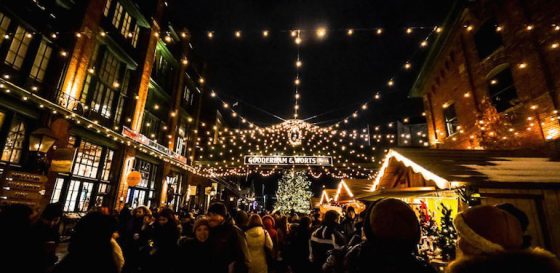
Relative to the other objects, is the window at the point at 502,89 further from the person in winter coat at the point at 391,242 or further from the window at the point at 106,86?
the window at the point at 106,86

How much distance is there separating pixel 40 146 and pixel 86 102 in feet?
11.2

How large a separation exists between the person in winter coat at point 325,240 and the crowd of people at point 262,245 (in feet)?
0.06

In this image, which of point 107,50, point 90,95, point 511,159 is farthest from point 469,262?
point 107,50

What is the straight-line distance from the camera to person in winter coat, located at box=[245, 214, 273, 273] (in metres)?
4.49

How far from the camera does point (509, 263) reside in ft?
4.50

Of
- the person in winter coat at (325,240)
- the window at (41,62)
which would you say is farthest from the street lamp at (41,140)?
the person in winter coat at (325,240)

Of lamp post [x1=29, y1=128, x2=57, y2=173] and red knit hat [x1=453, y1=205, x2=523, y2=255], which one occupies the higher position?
lamp post [x1=29, y1=128, x2=57, y2=173]

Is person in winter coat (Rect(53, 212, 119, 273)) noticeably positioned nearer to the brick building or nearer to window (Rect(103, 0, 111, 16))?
the brick building

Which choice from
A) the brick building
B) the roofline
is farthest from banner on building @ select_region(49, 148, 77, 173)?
the roofline

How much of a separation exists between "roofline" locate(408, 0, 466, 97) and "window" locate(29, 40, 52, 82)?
15643 mm

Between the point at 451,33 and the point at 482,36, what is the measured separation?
1.66m

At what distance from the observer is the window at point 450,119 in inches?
419

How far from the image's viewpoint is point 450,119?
10.9 meters

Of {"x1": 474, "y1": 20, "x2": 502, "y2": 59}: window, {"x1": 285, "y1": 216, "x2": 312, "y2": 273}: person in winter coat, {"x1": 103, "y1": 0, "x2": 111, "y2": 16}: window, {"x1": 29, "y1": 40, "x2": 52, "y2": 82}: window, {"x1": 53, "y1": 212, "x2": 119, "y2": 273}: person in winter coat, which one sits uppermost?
{"x1": 103, "y1": 0, "x2": 111, "y2": 16}: window
